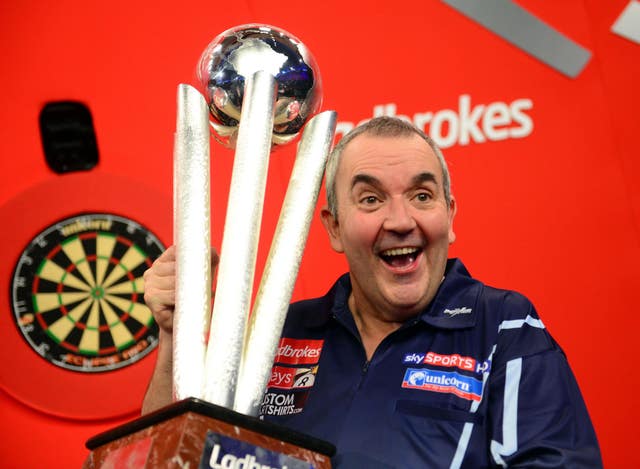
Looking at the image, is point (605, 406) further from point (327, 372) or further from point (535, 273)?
point (327, 372)

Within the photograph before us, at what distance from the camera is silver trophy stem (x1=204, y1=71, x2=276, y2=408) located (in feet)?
2.53

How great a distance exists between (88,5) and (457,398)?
4.19 ft

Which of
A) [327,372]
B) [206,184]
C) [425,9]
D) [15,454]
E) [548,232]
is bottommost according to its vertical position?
[15,454]

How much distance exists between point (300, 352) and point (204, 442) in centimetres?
55

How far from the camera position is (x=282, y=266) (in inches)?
34.2

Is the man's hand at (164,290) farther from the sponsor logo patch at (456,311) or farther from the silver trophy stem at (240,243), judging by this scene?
the sponsor logo patch at (456,311)

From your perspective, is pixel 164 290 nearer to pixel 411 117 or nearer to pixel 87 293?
pixel 87 293

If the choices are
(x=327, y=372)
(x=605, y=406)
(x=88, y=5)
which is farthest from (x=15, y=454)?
(x=605, y=406)

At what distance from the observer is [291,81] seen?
98cm

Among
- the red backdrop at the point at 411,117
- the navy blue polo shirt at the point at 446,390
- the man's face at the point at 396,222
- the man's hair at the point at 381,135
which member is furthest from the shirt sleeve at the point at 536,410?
the red backdrop at the point at 411,117

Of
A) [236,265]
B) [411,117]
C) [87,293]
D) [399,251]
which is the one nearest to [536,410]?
[399,251]

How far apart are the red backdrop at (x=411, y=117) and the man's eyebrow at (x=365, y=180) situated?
1.97 feet

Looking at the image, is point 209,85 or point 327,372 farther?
point 327,372

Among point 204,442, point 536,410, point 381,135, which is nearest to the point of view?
point 204,442
